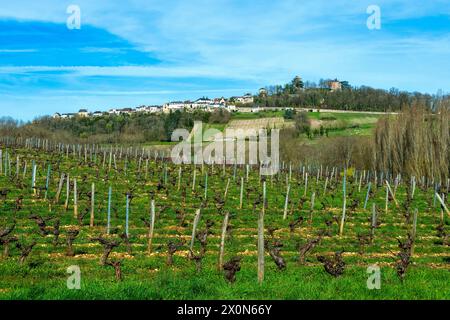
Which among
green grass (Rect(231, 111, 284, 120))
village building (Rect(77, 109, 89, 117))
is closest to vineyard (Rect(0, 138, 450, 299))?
green grass (Rect(231, 111, 284, 120))

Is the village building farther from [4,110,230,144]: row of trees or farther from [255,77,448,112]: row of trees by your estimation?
[255,77,448,112]: row of trees

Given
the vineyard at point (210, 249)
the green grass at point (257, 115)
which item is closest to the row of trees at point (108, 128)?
the green grass at point (257, 115)

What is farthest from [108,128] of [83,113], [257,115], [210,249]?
[210,249]

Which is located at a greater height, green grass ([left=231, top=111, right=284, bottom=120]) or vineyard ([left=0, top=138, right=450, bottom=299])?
green grass ([left=231, top=111, right=284, bottom=120])

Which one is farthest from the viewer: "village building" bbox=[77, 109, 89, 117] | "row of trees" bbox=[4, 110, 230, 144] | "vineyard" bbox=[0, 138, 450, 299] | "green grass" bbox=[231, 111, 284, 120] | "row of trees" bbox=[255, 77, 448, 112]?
"village building" bbox=[77, 109, 89, 117]

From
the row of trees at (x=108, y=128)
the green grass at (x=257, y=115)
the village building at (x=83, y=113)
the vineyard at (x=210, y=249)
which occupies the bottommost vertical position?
the vineyard at (x=210, y=249)

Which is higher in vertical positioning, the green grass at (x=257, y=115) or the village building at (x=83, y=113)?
the village building at (x=83, y=113)

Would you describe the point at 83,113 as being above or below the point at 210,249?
above

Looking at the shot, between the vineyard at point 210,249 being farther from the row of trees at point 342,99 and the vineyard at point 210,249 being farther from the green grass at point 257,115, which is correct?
the row of trees at point 342,99

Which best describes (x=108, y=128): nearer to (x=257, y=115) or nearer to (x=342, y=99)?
(x=257, y=115)

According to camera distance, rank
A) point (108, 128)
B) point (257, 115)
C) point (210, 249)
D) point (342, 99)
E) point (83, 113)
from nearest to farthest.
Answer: point (210, 249), point (108, 128), point (257, 115), point (342, 99), point (83, 113)
